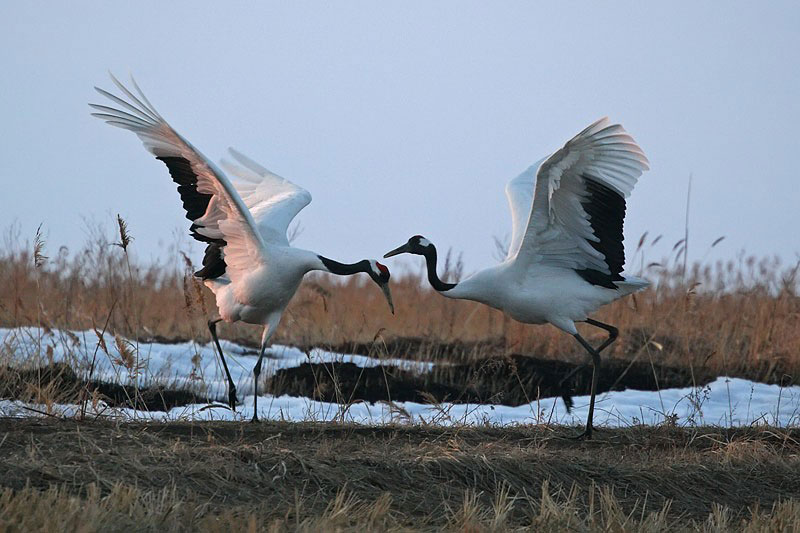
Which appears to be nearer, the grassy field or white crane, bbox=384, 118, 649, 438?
the grassy field

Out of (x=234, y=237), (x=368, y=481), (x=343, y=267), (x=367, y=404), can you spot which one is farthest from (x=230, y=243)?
(x=368, y=481)

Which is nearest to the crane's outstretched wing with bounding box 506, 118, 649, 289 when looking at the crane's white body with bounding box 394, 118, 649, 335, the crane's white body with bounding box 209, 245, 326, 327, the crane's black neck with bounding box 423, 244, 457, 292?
the crane's white body with bounding box 394, 118, 649, 335

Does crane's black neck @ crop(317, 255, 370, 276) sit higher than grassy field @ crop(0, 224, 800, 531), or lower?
higher

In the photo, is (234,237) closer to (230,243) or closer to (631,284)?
(230,243)

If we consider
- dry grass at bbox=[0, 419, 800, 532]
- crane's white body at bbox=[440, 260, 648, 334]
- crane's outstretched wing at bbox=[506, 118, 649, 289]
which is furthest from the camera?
crane's white body at bbox=[440, 260, 648, 334]

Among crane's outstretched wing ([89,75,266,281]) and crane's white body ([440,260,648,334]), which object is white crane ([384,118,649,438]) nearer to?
crane's white body ([440,260,648,334])

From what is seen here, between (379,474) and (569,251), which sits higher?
(569,251)

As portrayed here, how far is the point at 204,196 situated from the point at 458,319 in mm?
5055

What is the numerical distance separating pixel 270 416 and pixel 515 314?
1894 mm

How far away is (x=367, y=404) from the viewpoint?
7438 millimetres

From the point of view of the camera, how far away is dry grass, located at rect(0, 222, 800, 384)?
10.2 metres

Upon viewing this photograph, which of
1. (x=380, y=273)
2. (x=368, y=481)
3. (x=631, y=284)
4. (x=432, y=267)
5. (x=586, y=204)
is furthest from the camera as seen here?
(x=432, y=267)

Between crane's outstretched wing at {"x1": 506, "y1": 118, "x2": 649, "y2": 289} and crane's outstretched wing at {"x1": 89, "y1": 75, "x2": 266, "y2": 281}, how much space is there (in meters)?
1.95

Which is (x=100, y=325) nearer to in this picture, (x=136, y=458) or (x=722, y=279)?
(x=136, y=458)
